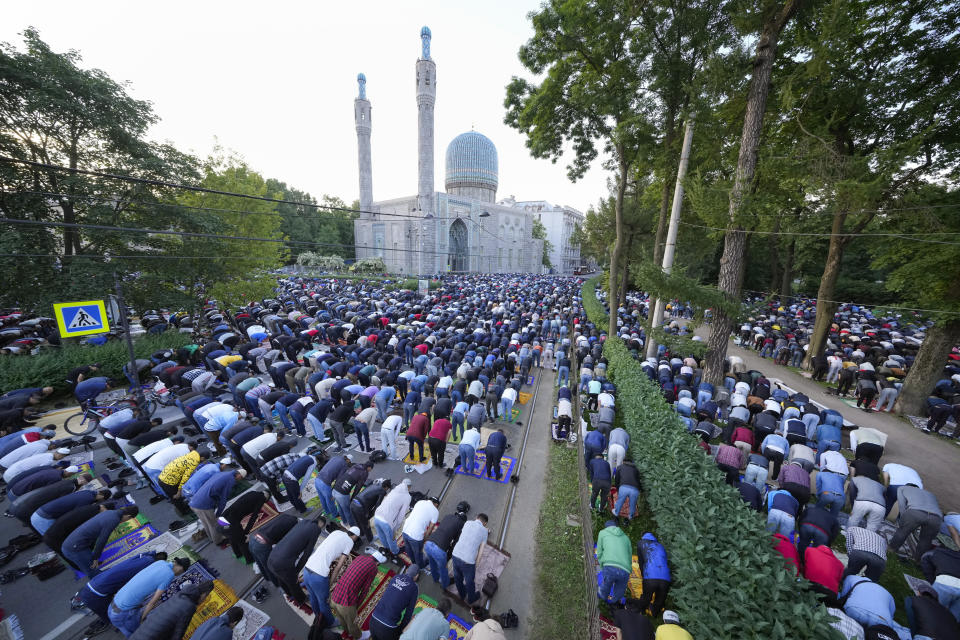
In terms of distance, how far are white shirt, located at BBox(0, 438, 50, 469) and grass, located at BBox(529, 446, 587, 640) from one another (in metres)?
9.90

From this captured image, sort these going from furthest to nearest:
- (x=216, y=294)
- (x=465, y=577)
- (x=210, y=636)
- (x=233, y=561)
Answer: (x=216, y=294)
(x=233, y=561)
(x=465, y=577)
(x=210, y=636)

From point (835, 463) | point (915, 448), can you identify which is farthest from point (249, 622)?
point (915, 448)

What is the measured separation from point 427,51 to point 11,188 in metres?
41.6

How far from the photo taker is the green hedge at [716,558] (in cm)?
337

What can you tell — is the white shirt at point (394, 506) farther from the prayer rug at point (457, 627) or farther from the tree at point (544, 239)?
the tree at point (544, 239)

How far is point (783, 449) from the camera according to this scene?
7211mm

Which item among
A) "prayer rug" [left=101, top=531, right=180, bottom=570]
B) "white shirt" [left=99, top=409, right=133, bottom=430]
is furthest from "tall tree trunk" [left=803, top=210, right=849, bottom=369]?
"white shirt" [left=99, top=409, right=133, bottom=430]

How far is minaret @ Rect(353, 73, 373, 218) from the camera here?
4517cm

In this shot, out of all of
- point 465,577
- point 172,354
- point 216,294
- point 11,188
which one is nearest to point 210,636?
point 465,577

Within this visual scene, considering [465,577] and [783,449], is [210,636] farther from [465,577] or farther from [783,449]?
[783,449]

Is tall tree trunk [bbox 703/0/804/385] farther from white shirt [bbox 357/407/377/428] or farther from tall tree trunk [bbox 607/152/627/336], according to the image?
white shirt [bbox 357/407/377/428]

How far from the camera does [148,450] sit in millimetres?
6480

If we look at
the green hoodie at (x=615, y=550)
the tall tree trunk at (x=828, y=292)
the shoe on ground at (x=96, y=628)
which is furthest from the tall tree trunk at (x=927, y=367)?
the shoe on ground at (x=96, y=628)

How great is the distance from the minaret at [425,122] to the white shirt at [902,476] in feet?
121
